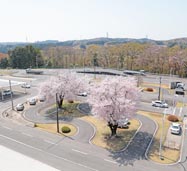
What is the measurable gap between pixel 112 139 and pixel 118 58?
77116mm

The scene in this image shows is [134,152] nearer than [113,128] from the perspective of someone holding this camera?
Yes

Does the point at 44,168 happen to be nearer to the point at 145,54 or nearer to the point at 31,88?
the point at 31,88

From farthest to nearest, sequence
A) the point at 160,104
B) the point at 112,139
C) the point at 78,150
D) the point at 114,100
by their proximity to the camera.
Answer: the point at 160,104
the point at 112,139
the point at 114,100
the point at 78,150

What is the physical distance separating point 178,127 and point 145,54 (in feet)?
211

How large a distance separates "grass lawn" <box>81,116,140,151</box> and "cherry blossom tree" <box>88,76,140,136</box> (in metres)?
1.34

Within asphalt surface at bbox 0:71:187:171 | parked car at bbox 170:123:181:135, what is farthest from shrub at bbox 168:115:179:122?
asphalt surface at bbox 0:71:187:171

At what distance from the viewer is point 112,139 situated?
1273 inches

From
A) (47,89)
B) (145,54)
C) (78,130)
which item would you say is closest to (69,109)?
(47,89)

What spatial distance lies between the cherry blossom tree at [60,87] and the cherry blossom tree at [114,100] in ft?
38.2

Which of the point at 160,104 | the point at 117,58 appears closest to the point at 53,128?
the point at 160,104

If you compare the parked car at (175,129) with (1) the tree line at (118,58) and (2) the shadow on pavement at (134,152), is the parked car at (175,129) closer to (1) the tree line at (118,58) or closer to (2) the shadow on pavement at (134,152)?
(2) the shadow on pavement at (134,152)

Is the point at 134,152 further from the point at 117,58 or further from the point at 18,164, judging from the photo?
the point at 117,58

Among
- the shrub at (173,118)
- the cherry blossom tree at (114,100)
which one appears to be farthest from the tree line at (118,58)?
the cherry blossom tree at (114,100)

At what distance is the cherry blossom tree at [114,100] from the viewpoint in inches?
1225
